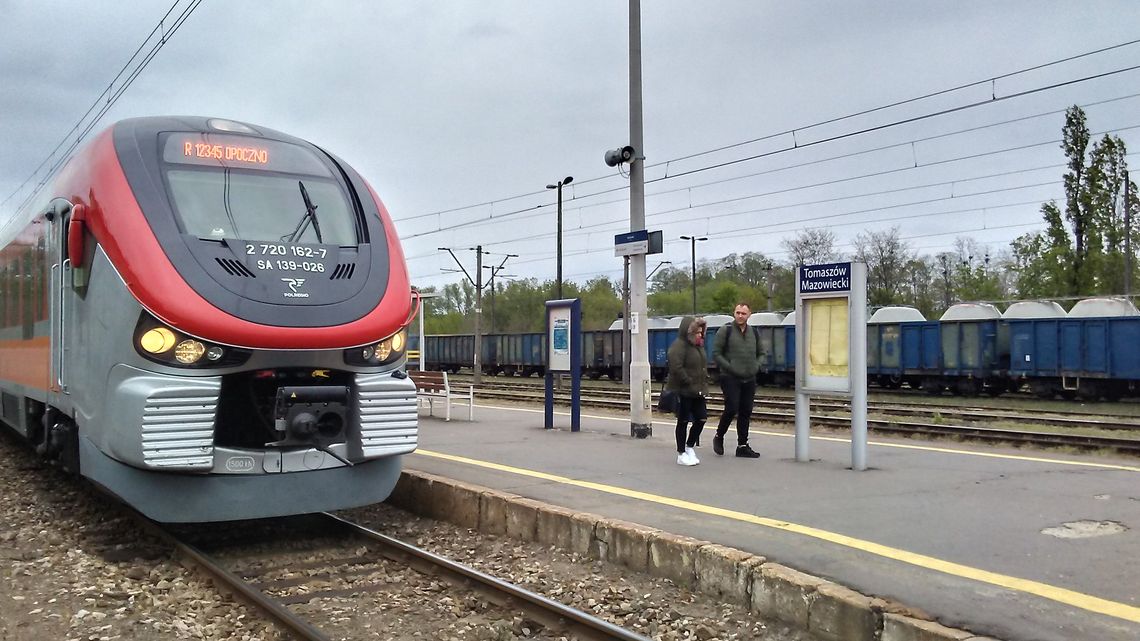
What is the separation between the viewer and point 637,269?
1252cm

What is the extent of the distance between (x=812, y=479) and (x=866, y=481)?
1.54ft

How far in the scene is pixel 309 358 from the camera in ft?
19.6

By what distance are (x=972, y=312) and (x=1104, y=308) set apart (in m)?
3.50

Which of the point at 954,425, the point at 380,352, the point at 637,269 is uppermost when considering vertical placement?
the point at 637,269

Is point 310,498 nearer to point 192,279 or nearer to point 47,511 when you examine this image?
point 192,279

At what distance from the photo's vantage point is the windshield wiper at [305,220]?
644 centimetres

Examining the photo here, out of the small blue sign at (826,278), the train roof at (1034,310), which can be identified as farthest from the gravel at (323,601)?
the train roof at (1034,310)

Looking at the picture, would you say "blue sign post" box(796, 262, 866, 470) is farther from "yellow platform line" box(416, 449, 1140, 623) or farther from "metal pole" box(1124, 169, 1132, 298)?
"metal pole" box(1124, 169, 1132, 298)

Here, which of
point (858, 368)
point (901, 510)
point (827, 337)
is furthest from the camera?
point (827, 337)

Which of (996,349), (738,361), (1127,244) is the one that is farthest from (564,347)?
(1127,244)

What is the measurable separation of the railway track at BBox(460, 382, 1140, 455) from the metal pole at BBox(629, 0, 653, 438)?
14.4 ft

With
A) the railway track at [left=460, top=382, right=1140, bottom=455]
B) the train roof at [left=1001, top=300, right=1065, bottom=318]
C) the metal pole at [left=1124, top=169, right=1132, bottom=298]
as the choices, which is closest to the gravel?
the railway track at [left=460, top=382, right=1140, bottom=455]

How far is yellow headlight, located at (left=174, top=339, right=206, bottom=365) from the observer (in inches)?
222

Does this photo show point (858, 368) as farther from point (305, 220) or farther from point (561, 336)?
point (305, 220)
